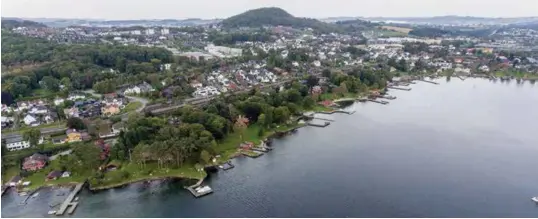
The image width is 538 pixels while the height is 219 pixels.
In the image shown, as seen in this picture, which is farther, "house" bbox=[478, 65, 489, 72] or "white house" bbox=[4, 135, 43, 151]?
"house" bbox=[478, 65, 489, 72]

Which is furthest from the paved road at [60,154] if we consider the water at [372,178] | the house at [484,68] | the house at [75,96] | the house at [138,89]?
the house at [484,68]

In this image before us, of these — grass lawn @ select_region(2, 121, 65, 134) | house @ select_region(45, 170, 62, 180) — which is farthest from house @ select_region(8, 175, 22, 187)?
grass lawn @ select_region(2, 121, 65, 134)

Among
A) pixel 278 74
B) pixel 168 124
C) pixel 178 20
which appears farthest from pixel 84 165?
pixel 178 20

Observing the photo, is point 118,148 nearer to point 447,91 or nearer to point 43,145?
point 43,145

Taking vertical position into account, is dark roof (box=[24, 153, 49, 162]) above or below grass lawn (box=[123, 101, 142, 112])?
below

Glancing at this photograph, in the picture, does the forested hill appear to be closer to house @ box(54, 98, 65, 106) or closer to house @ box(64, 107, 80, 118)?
house @ box(54, 98, 65, 106)

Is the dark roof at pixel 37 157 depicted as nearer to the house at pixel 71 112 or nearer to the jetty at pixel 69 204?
the jetty at pixel 69 204
